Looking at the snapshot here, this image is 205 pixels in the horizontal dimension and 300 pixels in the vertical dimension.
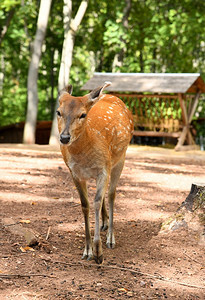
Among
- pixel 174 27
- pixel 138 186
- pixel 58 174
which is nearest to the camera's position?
pixel 138 186

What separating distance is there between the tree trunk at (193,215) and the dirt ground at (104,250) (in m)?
0.10

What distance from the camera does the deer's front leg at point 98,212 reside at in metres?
4.40

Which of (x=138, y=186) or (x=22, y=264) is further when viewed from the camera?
(x=138, y=186)

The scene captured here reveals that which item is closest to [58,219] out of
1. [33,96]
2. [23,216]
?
[23,216]

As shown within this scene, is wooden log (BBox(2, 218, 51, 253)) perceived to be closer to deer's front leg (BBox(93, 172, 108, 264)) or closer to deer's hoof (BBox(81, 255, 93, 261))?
deer's hoof (BBox(81, 255, 93, 261))

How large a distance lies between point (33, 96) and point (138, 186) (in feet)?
35.9

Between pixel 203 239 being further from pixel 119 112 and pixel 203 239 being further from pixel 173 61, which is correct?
pixel 173 61

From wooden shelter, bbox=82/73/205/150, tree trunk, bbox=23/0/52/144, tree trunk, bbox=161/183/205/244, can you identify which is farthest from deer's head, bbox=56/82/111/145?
tree trunk, bbox=23/0/52/144

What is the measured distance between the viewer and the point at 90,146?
453 centimetres

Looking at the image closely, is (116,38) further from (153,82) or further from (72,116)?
(72,116)

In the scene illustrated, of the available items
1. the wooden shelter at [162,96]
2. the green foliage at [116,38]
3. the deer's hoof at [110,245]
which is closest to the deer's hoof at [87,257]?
the deer's hoof at [110,245]

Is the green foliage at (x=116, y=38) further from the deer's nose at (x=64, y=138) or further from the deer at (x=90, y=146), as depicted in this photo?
the deer's nose at (x=64, y=138)

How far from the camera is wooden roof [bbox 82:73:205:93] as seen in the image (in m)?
17.2

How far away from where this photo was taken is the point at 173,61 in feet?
81.2
